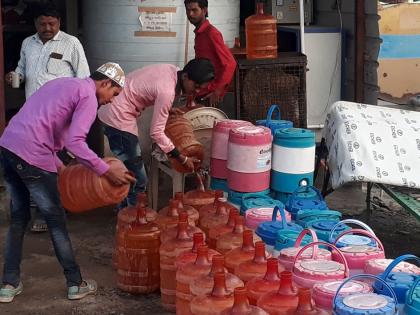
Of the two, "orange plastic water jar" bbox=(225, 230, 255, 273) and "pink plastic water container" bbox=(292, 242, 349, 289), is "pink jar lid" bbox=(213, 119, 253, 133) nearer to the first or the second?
"orange plastic water jar" bbox=(225, 230, 255, 273)

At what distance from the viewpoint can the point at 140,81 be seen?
6.16m

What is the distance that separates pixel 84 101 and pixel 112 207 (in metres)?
2.84

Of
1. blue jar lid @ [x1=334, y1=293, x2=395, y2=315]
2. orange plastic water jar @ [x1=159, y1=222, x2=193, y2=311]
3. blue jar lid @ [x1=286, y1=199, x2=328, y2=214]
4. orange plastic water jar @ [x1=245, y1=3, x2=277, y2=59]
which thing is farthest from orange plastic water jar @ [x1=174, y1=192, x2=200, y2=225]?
orange plastic water jar @ [x1=245, y1=3, x2=277, y2=59]

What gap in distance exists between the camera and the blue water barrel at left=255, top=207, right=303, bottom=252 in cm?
482

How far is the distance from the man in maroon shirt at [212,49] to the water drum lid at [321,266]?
3.13 m

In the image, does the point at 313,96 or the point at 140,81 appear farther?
the point at 313,96

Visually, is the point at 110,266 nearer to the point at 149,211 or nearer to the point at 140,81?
the point at 149,211

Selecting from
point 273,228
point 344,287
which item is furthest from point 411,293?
point 273,228

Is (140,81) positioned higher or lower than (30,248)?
higher

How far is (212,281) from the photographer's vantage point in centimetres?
421

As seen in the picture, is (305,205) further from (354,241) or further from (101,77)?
(101,77)

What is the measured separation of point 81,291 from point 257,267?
5.66ft

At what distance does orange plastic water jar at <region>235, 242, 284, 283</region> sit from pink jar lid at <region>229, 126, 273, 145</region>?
1.77m

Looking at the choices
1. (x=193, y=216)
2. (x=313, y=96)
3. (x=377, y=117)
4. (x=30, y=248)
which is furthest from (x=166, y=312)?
(x=313, y=96)
